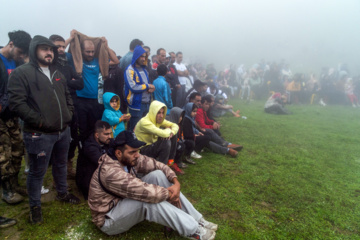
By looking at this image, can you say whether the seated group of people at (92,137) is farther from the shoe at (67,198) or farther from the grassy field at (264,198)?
the grassy field at (264,198)

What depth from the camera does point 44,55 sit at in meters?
2.77

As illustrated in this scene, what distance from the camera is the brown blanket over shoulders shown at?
4137mm

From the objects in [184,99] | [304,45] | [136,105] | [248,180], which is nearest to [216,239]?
[248,180]

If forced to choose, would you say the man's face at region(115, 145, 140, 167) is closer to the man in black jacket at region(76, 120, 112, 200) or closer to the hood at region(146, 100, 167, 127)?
the man in black jacket at region(76, 120, 112, 200)

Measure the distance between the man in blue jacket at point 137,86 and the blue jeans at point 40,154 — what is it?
6.64ft

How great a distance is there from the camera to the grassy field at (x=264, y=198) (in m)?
3.06

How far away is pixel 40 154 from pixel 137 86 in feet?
8.27

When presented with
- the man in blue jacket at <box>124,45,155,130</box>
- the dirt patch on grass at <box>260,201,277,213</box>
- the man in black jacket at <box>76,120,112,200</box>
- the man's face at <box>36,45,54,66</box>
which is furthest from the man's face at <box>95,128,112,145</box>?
the dirt patch on grass at <box>260,201,277,213</box>

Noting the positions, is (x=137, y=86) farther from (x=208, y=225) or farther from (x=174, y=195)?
(x=208, y=225)

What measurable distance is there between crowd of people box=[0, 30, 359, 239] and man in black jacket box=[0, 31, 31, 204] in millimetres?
12

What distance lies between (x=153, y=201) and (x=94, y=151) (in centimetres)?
150

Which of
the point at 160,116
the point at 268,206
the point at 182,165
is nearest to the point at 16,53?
the point at 160,116

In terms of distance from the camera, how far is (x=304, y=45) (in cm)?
3762

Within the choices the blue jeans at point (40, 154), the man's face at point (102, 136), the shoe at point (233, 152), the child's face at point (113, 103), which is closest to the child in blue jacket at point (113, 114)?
the child's face at point (113, 103)
